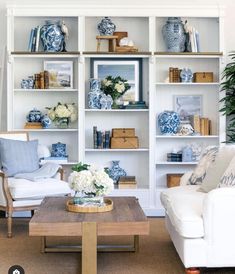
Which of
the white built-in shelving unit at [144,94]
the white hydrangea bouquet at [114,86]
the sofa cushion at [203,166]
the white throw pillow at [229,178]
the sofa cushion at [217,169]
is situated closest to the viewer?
the white throw pillow at [229,178]

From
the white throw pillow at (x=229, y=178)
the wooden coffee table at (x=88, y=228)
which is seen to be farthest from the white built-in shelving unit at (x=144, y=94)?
the wooden coffee table at (x=88, y=228)

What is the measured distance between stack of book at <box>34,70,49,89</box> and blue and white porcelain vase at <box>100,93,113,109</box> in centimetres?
70

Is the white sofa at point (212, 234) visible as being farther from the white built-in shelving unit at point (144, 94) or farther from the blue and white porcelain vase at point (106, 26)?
the blue and white porcelain vase at point (106, 26)

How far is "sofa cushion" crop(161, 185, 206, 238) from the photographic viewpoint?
131 inches

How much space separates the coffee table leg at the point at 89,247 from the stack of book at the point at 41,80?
10.3ft

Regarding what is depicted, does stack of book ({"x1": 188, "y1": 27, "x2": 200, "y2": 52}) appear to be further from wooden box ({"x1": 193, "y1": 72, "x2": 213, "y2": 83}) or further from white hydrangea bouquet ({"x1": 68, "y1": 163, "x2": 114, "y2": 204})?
white hydrangea bouquet ({"x1": 68, "y1": 163, "x2": 114, "y2": 204})

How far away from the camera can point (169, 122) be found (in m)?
6.16

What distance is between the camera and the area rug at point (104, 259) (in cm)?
376

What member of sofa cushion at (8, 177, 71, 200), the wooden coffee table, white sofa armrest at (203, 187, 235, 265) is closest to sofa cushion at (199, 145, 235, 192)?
white sofa armrest at (203, 187, 235, 265)

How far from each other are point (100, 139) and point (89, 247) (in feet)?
9.47

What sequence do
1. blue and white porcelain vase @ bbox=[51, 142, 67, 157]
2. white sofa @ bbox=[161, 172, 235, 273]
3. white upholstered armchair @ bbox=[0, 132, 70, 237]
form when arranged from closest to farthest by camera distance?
white sofa @ bbox=[161, 172, 235, 273] → white upholstered armchair @ bbox=[0, 132, 70, 237] → blue and white porcelain vase @ bbox=[51, 142, 67, 157]

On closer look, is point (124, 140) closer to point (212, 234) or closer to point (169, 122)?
point (169, 122)

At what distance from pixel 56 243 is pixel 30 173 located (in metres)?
0.99

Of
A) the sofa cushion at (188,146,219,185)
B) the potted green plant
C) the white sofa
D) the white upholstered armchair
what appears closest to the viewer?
the white sofa
